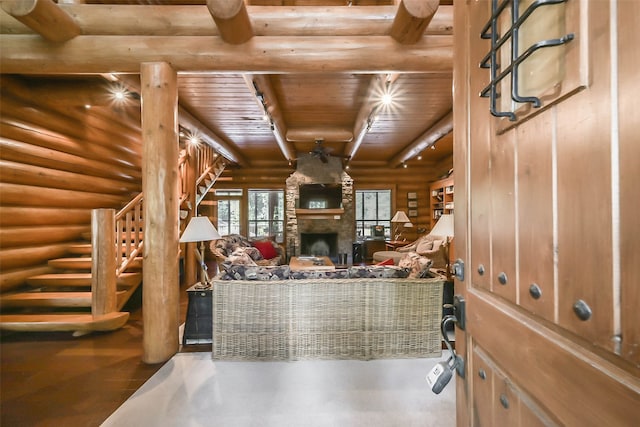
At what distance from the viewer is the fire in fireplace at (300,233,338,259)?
788cm

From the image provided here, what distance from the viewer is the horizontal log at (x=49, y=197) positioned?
3.30m

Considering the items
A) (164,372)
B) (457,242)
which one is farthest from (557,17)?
(164,372)

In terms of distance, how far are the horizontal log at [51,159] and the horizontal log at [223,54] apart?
1.11m

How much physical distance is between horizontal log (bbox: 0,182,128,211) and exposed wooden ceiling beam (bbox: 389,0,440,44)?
4.58m

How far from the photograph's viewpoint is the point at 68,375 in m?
2.34

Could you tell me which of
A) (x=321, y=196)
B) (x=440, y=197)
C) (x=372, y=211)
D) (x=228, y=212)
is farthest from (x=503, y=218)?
(x=228, y=212)

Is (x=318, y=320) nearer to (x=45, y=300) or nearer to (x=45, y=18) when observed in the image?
(x=45, y=300)

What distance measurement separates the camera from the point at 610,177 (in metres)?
0.48

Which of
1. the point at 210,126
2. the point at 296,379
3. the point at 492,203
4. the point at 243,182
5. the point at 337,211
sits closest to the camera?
the point at 492,203

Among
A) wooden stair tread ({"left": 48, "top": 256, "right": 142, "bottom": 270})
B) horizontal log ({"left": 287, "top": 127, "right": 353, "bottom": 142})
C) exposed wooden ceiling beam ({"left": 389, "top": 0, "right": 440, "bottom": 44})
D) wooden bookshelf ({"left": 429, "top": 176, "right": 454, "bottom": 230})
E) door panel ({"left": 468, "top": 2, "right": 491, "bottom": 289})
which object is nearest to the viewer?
door panel ({"left": 468, "top": 2, "right": 491, "bottom": 289})

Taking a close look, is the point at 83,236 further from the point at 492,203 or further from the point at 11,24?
the point at 492,203

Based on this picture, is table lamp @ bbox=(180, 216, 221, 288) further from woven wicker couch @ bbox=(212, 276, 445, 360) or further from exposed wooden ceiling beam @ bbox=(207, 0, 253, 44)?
exposed wooden ceiling beam @ bbox=(207, 0, 253, 44)

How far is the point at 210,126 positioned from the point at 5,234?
3029 mm

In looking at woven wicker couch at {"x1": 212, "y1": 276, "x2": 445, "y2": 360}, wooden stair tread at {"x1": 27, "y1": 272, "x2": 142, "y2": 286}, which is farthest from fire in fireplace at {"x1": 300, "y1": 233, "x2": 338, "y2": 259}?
woven wicker couch at {"x1": 212, "y1": 276, "x2": 445, "y2": 360}
